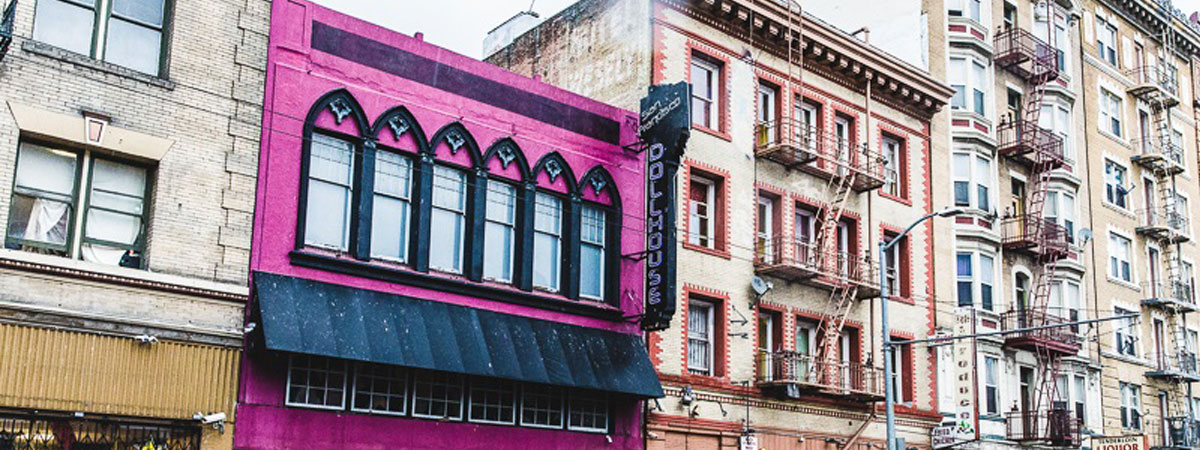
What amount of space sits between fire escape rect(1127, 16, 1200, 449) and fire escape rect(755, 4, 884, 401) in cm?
1855

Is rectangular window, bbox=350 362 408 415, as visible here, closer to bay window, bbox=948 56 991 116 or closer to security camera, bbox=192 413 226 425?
security camera, bbox=192 413 226 425

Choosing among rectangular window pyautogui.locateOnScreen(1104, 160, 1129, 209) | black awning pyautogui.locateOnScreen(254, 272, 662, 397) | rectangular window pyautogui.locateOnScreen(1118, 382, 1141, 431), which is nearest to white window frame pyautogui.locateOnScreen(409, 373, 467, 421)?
black awning pyautogui.locateOnScreen(254, 272, 662, 397)

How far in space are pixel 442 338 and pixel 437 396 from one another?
123 centimetres

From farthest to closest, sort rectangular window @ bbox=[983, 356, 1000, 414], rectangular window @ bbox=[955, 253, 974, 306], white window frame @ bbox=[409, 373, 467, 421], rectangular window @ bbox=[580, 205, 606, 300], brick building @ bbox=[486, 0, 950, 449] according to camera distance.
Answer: rectangular window @ bbox=[955, 253, 974, 306]
rectangular window @ bbox=[983, 356, 1000, 414]
brick building @ bbox=[486, 0, 950, 449]
rectangular window @ bbox=[580, 205, 606, 300]
white window frame @ bbox=[409, 373, 467, 421]

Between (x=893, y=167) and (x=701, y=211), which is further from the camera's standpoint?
(x=893, y=167)

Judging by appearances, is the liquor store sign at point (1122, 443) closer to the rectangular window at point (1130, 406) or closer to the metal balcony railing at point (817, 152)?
the rectangular window at point (1130, 406)

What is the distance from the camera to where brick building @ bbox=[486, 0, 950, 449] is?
2928cm

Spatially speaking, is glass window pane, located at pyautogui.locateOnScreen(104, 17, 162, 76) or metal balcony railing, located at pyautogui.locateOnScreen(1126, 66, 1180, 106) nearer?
glass window pane, located at pyautogui.locateOnScreen(104, 17, 162, 76)

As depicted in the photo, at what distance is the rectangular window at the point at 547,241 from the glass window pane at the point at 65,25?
30.8 ft

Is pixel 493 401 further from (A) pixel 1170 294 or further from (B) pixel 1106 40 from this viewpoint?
(B) pixel 1106 40

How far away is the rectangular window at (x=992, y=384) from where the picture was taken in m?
37.7

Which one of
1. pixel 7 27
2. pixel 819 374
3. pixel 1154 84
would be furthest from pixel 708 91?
pixel 1154 84

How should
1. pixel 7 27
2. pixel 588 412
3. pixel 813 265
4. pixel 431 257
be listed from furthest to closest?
pixel 813 265 → pixel 588 412 → pixel 431 257 → pixel 7 27

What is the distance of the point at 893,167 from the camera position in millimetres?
36156
